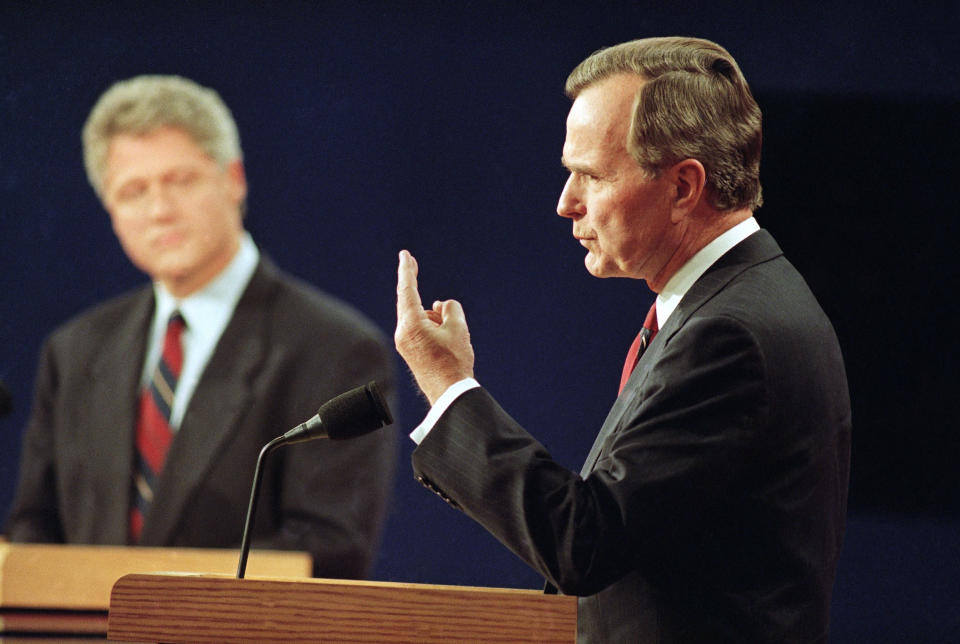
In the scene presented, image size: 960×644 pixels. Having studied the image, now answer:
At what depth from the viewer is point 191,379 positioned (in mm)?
3217

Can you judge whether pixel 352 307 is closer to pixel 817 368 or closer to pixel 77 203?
Answer: pixel 77 203

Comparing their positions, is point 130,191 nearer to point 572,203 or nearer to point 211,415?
point 211,415

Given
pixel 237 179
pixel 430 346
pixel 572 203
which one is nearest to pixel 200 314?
pixel 237 179

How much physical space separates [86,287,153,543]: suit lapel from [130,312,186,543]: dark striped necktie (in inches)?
0.9

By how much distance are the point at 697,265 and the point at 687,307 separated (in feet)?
0.45

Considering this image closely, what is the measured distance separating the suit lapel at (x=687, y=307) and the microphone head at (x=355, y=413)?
0.28 metres

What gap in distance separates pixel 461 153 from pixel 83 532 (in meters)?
1.49

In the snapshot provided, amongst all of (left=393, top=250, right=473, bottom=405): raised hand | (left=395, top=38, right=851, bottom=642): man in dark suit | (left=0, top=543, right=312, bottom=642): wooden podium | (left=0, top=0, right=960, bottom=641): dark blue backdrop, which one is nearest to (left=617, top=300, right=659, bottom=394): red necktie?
(left=395, top=38, right=851, bottom=642): man in dark suit

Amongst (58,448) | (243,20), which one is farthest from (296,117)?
(58,448)

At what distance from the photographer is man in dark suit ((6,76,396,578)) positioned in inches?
121

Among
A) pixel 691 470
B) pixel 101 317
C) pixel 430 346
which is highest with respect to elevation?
pixel 430 346

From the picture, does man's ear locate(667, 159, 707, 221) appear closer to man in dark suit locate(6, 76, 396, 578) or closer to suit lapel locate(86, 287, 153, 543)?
man in dark suit locate(6, 76, 396, 578)

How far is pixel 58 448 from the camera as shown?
10.6 feet

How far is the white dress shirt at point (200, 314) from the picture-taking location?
127 inches
